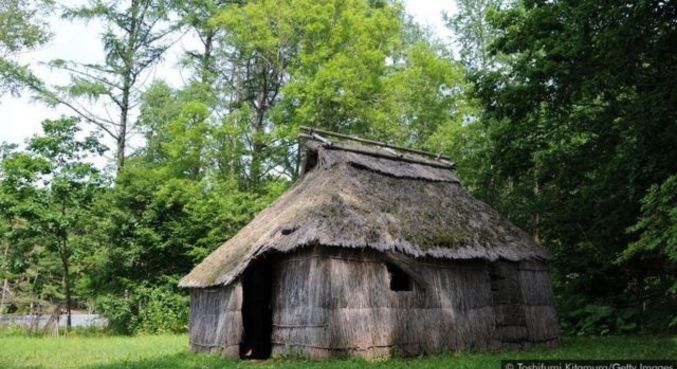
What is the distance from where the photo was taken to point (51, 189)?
23625 mm

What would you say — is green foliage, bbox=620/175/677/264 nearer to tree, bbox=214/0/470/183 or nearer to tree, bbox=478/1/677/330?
tree, bbox=478/1/677/330

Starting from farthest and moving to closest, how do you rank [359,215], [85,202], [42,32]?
1. [42,32]
2. [85,202]
3. [359,215]

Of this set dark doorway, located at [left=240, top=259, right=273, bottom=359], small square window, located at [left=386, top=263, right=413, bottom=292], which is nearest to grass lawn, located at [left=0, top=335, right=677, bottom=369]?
dark doorway, located at [left=240, top=259, right=273, bottom=359]

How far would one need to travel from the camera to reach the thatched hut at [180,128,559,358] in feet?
41.4

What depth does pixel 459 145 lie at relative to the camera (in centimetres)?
2700

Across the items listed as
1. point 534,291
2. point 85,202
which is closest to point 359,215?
point 534,291

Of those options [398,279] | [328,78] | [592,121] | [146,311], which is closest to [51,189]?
[146,311]

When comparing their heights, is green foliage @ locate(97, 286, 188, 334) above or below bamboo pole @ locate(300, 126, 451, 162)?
below

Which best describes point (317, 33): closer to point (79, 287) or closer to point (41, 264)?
point (79, 287)

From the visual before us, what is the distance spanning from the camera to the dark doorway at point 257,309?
15547 millimetres

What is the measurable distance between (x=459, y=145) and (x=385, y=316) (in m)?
15.6

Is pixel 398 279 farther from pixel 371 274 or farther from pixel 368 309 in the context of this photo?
pixel 368 309

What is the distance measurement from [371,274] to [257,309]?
4390 mm

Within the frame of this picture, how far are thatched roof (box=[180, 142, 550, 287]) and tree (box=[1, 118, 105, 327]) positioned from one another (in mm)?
10173
